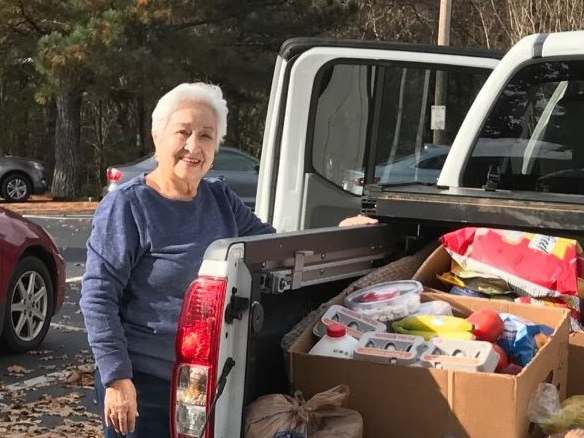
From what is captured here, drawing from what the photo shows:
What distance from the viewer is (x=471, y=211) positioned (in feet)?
11.7

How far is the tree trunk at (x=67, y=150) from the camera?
2588cm

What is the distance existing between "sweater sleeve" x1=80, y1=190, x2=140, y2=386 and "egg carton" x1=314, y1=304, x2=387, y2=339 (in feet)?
1.84

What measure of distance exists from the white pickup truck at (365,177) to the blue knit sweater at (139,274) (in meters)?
0.30

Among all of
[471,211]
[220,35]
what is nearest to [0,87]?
[220,35]

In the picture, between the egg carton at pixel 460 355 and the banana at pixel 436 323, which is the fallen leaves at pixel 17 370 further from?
the egg carton at pixel 460 355

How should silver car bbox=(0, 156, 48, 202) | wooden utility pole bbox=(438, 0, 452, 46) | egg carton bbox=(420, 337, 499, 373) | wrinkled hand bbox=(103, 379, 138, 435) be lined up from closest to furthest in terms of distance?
egg carton bbox=(420, 337, 499, 373) < wrinkled hand bbox=(103, 379, 138, 435) < wooden utility pole bbox=(438, 0, 452, 46) < silver car bbox=(0, 156, 48, 202)

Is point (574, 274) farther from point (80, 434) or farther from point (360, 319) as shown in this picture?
point (80, 434)

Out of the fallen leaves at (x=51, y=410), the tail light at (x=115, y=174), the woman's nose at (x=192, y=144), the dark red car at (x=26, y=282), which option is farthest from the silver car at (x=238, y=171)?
the woman's nose at (x=192, y=144)

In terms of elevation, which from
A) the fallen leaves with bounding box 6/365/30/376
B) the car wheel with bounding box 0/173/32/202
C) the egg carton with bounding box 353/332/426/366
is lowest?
the car wheel with bounding box 0/173/32/202

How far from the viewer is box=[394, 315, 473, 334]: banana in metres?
3.01

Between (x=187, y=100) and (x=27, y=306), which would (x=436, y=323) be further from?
(x=27, y=306)

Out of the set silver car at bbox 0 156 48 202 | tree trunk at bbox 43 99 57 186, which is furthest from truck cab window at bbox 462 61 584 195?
tree trunk at bbox 43 99 57 186

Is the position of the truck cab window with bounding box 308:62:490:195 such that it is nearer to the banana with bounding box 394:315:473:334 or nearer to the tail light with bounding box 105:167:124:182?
the banana with bounding box 394:315:473:334

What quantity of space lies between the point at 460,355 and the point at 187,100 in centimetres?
114
